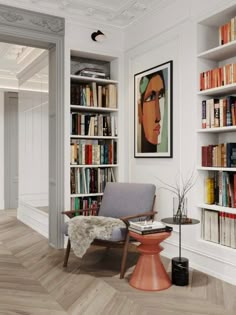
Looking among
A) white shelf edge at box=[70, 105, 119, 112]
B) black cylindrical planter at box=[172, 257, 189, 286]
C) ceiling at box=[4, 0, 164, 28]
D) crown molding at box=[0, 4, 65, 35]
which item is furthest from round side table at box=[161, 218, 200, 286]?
crown molding at box=[0, 4, 65, 35]

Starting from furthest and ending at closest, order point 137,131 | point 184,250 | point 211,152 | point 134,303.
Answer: point 137,131 < point 184,250 < point 211,152 < point 134,303

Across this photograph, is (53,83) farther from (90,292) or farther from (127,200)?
(90,292)

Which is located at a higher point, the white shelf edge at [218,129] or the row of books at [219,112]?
the row of books at [219,112]

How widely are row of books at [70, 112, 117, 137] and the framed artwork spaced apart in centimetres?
37

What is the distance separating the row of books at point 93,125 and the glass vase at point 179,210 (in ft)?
5.37

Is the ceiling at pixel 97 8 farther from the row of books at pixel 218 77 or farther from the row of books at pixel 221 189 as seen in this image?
the row of books at pixel 221 189

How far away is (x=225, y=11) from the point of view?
2955 millimetres

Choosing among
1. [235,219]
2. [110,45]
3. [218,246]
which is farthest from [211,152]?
[110,45]

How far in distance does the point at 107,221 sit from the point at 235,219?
1.18 m

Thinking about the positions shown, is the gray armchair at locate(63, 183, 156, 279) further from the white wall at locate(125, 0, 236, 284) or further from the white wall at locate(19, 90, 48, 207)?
the white wall at locate(19, 90, 48, 207)

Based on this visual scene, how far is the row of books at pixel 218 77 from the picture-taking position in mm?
2898

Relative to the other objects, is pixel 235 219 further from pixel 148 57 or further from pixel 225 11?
pixel 148 57

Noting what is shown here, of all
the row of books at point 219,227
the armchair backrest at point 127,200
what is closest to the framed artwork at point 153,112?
the armchair backrest at point 127,200

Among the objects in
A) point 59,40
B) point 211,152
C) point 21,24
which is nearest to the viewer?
point 211,152
